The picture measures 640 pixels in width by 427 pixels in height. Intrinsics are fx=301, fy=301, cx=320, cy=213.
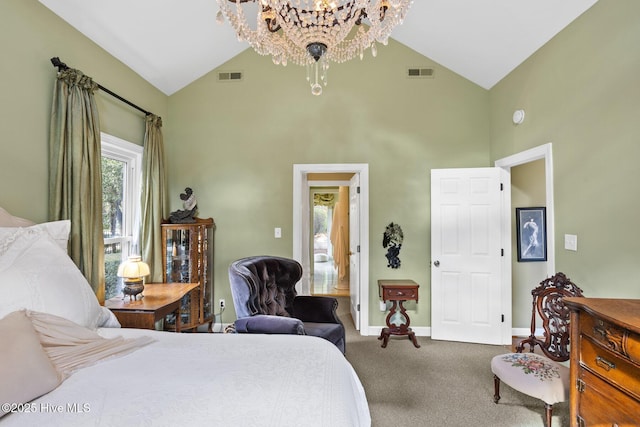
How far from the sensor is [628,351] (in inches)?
49.6

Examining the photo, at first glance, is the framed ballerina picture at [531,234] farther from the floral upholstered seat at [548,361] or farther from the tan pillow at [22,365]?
the tan pillow at [22,365]

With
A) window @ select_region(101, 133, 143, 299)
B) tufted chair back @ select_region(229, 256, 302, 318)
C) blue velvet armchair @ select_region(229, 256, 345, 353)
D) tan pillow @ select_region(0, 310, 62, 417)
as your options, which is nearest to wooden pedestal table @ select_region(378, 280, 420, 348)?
blue velvet armchair @ select_region(229, 256, 345, 353)

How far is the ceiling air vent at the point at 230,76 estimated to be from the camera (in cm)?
384

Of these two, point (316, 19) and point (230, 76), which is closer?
point (316, 19)

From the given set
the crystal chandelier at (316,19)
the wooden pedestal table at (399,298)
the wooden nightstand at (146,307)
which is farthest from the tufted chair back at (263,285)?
the crystal chandelier at (316,19)

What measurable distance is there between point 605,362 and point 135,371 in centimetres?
207

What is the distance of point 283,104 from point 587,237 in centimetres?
331

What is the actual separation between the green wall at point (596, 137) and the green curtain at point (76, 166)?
12.4ft

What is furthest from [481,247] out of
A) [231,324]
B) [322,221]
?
[322,221]

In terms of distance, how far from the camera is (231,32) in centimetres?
339

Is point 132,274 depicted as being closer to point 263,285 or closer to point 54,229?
point 54,229

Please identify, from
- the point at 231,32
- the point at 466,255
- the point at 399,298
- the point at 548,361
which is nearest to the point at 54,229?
the point at 231,32

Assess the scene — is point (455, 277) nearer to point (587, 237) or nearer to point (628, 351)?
point (587, 237)

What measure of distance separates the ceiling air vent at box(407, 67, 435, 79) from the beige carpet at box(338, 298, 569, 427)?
10.5 ft
